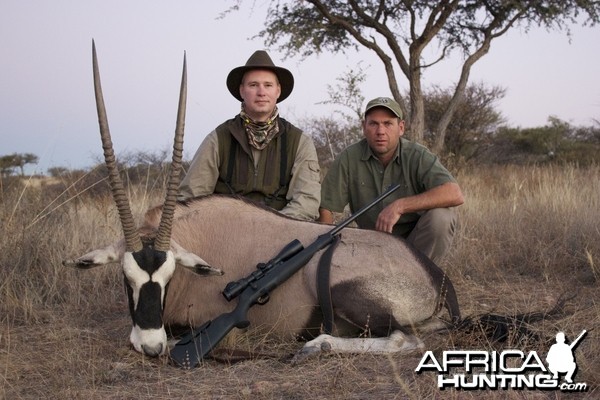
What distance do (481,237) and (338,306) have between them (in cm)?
350

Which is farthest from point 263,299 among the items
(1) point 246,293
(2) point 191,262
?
(2) point 191,262

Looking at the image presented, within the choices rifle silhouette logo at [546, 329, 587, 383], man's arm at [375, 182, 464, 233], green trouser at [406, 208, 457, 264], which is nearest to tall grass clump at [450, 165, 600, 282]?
green trouser at [406, 208, 457, 264]

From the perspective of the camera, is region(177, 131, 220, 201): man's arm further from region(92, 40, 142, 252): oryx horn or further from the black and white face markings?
the black and white face markings

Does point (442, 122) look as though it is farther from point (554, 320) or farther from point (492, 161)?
point (554, 320)

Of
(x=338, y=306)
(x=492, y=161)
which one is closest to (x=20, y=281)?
(x=338, y=306)

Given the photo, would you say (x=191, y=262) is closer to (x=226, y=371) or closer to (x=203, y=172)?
(x=226, y=371)

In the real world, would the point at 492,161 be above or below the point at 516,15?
below

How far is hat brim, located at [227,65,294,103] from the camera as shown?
16.4ft

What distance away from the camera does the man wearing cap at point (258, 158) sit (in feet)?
15.9

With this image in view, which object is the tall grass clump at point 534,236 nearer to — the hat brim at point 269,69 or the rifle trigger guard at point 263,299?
the hat brim at point 269,69

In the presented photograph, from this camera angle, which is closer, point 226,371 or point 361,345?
point 226,371

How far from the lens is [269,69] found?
5.02m

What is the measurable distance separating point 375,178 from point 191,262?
207cm

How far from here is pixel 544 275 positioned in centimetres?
550
